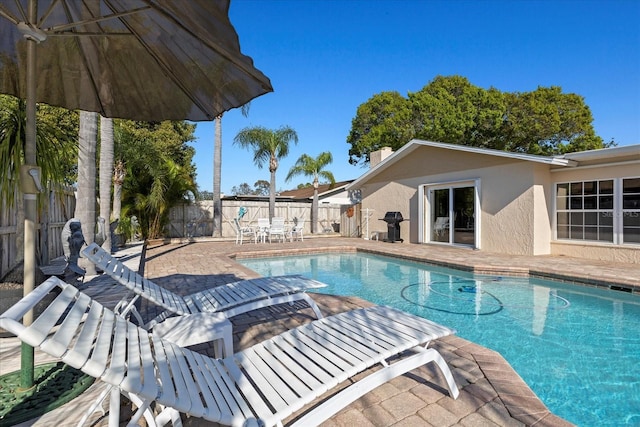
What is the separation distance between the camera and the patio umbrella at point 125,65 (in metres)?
2.23

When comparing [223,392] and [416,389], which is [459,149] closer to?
[416,389]

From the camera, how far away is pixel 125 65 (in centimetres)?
303

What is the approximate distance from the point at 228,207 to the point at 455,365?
1718 centimetres

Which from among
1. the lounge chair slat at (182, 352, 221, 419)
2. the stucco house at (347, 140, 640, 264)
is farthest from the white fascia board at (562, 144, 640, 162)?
the lounge chair slat at (182, 352, 221, 419)

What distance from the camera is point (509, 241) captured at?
33.0 feet

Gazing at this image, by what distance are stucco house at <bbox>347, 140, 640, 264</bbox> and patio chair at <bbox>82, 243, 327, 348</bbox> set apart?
27.4ft

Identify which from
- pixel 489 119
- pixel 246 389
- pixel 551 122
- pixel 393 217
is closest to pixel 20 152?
pixel 246 389

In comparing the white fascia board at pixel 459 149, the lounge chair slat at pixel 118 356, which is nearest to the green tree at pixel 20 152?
the lounge chair slat at pixel 118 356

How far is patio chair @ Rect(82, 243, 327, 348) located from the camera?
8.62ft

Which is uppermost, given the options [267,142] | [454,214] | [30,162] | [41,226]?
[267,142]

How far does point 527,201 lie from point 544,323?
5.96m

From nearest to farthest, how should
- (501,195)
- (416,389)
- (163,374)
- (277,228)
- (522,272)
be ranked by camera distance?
(163,374) < (416,389) < (522,272) < (501,195) < (277,228)

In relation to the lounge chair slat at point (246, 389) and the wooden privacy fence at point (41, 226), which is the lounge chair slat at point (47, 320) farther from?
the wooden privacy fence at point (41, 226)

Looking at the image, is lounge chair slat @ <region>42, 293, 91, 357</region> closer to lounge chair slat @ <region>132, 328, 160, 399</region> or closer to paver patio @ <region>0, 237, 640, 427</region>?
lounge chair slat @ <region>132, 328, 160, 399</region>
